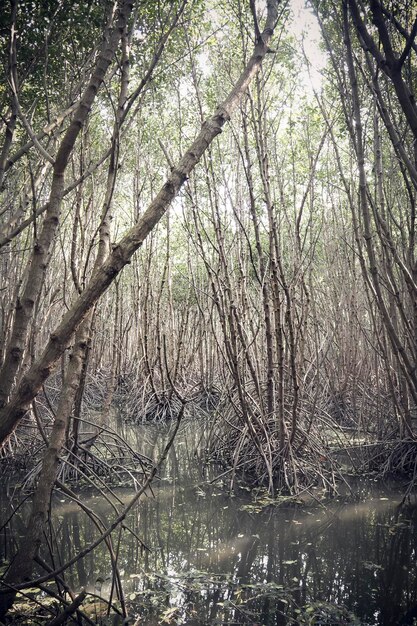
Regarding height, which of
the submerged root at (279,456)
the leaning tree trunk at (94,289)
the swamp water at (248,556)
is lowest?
the swamp water at (248,556)

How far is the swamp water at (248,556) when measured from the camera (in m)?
1.98

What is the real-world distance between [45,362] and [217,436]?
3.06 m

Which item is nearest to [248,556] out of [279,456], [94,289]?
[279,456]

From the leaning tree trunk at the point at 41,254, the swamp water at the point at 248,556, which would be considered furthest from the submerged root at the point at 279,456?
the leaning tree trunk at the point at 41,254

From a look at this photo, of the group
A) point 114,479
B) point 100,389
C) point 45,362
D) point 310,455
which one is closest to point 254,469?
point 310,455

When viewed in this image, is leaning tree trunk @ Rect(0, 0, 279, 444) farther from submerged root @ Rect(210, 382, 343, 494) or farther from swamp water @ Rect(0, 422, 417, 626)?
submerged root @ Rect(210, 382, 343, 494)

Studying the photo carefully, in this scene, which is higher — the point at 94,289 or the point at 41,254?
the point at 41,254

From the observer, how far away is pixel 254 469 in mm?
3824

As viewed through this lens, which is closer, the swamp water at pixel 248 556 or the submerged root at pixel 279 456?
the swamp water at pixel 248 556

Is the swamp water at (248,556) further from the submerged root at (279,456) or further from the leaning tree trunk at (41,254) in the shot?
the leaning tree trunk at (41,254)

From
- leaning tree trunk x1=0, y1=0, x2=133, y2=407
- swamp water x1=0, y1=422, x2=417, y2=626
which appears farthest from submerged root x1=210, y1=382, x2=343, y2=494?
leaning tree trunk x1=0, y1=0, x2=133, y2=407

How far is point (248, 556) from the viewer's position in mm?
2518

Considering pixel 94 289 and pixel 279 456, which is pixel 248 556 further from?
pixel 94 289

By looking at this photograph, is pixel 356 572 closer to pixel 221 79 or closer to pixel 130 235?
pixel 130 235
